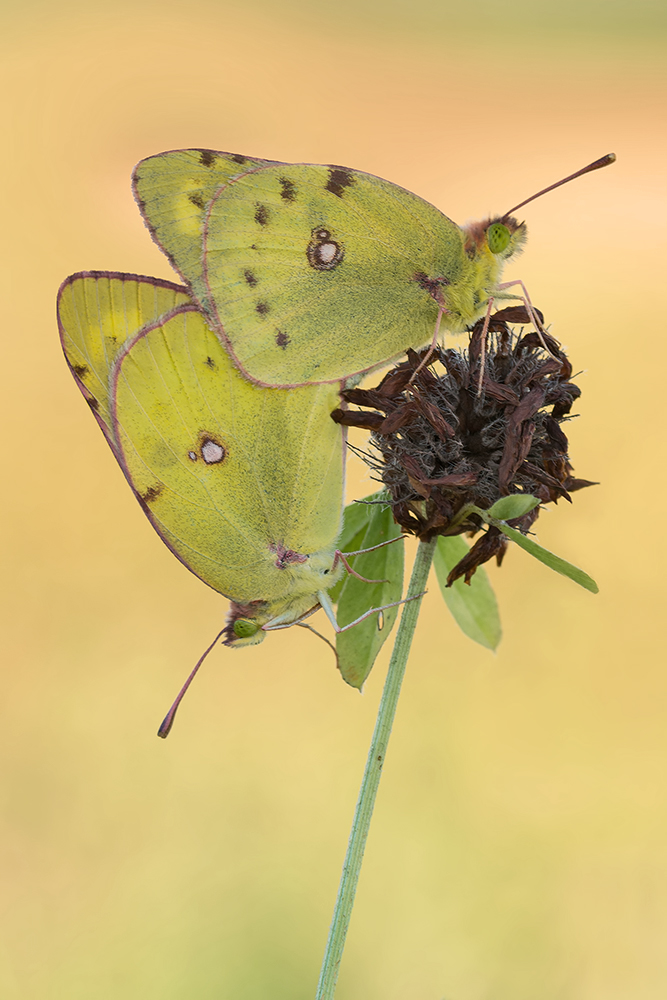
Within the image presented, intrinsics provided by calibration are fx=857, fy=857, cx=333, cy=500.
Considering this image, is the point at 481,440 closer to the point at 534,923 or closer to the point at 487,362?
the point at 487,362

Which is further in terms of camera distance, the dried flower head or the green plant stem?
the dried flower head

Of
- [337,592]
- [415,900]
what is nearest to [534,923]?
[415,900]

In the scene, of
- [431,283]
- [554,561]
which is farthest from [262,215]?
[554,561]

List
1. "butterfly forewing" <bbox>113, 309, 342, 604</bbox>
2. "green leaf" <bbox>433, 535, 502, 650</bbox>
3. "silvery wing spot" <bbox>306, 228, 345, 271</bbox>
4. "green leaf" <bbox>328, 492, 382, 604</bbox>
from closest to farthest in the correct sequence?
1. "butterfly forewing" <bbox>113, 309, 342, 604</bbox>
2. "silvery wing spot" <bbox>306, 228, 345, 271</bbox>
3. "green leaf" <bbox>328, 492, 382, 604</bbox>
4. "green leaf" <bbox>433, 535, 502, 650</bbox>

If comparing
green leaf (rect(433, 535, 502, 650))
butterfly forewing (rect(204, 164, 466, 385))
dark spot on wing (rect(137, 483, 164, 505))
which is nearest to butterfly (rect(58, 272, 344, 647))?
dark spot on wing (rect(137, 483, 164, 505))

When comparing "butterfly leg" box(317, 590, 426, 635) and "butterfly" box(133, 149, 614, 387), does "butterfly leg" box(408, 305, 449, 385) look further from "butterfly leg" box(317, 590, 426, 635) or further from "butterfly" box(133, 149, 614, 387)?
"butterfly leg" box(317, 590, 426, 635)

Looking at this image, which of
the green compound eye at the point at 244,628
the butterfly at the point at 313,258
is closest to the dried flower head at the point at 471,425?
the butterfly at the point at 313,258

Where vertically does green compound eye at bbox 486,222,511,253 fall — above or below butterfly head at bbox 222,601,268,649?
above
